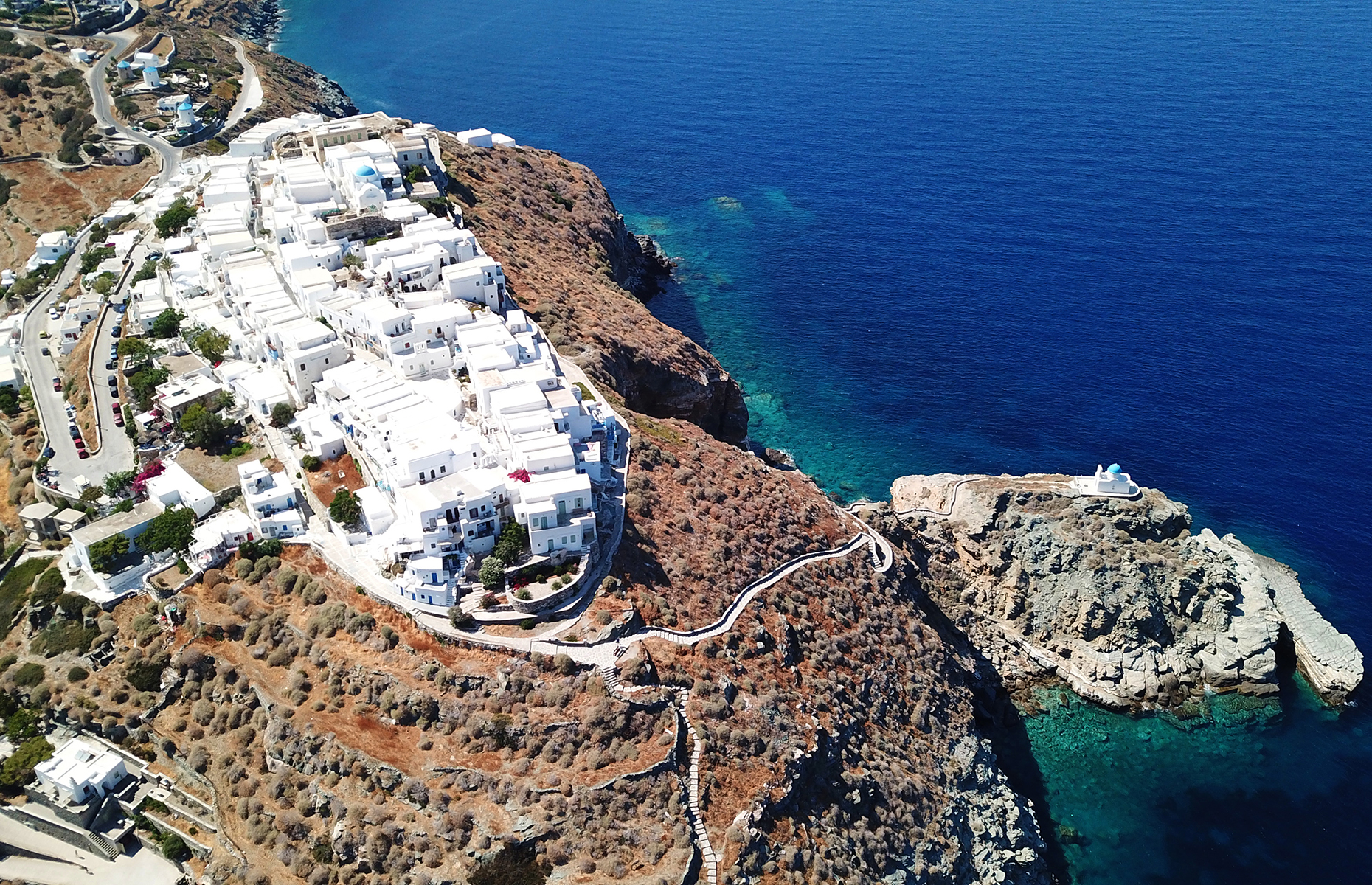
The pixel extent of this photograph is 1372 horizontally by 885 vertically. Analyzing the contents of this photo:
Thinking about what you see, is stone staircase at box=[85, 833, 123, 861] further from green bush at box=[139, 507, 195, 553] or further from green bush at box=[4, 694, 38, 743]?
green bush at box=[139, 507, 195, 553]

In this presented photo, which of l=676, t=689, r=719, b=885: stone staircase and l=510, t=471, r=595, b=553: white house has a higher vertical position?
l=510, t=471, r=595, b=553: white house

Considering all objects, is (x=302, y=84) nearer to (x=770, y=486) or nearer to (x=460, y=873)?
(x=770, y=486)

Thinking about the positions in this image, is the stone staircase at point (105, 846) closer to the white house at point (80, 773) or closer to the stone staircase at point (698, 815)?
the white house at point (80, 773)

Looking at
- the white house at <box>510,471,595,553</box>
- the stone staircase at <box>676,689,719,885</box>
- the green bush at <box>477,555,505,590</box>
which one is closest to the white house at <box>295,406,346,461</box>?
the white house at <box>510,471,595,553</box>

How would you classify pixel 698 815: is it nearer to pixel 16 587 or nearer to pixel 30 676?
pixel 30 676

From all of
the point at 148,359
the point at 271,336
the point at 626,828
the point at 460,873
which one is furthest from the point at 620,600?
the point at 148,359

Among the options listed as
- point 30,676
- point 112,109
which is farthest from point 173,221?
point 112,109

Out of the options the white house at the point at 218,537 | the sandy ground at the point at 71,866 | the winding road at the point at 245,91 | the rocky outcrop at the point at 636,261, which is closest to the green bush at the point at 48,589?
the white house at the point at 218,537
